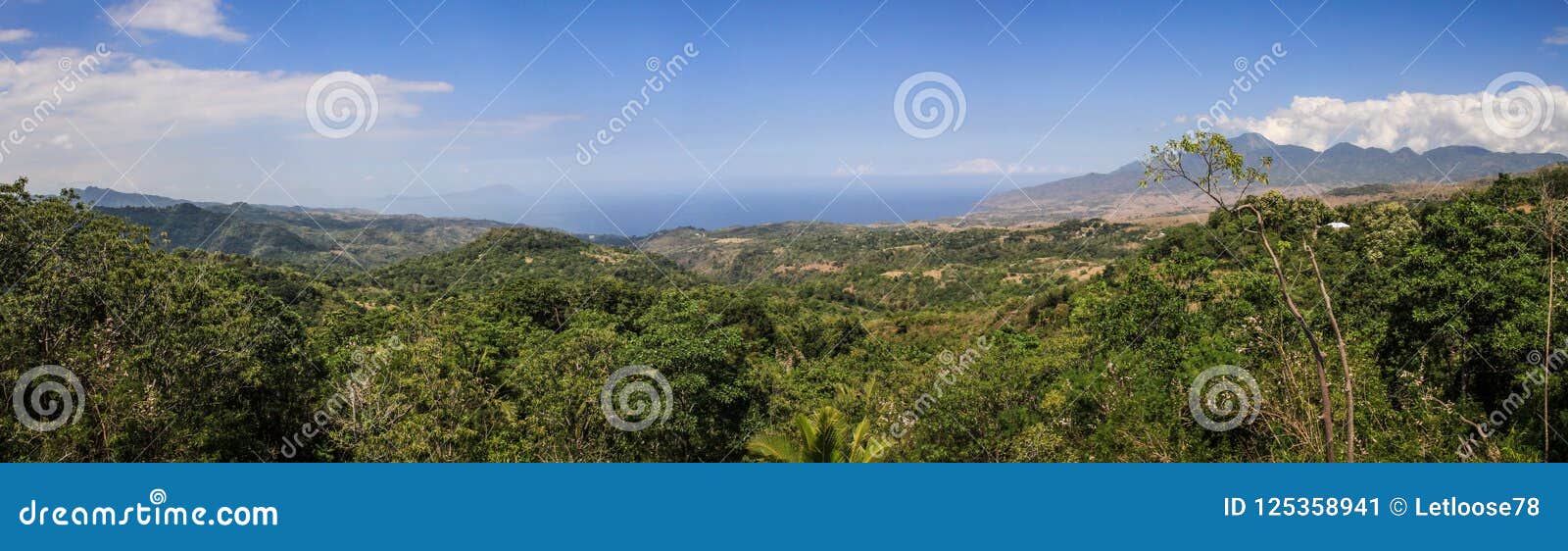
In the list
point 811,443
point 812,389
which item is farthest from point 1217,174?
point 812,389

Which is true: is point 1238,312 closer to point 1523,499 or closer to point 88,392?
point 1523,499

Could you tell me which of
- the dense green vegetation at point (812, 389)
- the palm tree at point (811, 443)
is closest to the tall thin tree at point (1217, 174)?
the dense green vegetation at point (812, 389)

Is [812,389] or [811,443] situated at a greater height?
[811,443]

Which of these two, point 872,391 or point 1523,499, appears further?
point 872,391

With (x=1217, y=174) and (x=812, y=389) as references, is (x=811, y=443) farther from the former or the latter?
(x=812, y=389)

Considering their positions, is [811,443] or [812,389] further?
[812,389]

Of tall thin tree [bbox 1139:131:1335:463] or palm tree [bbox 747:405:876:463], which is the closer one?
tall thin tree [bbox 1139:131:1335:463]

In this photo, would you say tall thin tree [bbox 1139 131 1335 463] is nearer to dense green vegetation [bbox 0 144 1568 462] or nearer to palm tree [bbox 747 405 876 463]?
dense green vegetation [bbox 0 144 1568 462]

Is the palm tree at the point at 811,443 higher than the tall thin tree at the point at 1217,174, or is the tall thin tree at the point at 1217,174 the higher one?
Answer: the tall thin tree at the point at 1217,174

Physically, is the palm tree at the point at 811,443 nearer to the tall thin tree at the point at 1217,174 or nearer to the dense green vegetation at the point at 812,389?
the dense green vegetation at the point at 812,389

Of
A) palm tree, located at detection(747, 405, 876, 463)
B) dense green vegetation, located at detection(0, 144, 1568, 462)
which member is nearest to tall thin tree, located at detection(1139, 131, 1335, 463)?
dense green vegetation, located at detection(0, 144, 1568, 462)

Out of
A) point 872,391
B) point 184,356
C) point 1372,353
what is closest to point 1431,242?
point 1372,353
